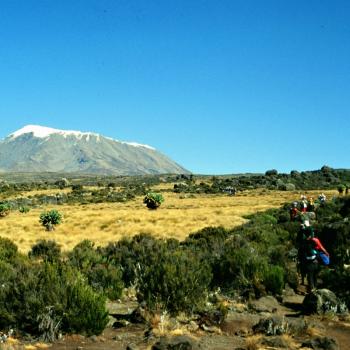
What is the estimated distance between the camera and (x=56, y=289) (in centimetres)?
1001

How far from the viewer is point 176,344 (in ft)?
27.9

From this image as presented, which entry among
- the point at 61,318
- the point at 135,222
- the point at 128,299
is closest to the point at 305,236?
the point at 128,299

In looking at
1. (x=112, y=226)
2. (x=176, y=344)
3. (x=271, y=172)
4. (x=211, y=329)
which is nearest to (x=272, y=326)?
(x=211, y=329)

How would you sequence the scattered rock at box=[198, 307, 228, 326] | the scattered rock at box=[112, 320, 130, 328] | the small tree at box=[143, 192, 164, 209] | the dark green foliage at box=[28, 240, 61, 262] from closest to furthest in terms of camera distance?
the scattered rock at box=[112, 320, 130, 328], the scattered rock at box=[198, 307, 228, 326], the dark green foliage at box=[28, 240, 61, 262], the small tree at box=[143, 192, 164, 209]

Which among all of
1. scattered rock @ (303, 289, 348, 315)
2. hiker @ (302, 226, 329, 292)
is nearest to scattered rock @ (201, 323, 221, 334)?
scattered rock @ (303, 289, 348, 315)

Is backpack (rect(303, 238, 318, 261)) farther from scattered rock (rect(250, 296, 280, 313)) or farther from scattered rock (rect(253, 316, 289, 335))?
scattered rock (rect(253, 316, 289, 335))

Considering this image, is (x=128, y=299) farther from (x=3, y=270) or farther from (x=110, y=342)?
(x=110, y=342)

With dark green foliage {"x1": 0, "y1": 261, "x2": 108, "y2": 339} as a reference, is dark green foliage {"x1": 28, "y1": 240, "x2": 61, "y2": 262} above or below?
below

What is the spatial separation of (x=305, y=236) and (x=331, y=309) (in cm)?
396

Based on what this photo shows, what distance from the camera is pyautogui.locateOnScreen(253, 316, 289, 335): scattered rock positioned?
32.7 feet

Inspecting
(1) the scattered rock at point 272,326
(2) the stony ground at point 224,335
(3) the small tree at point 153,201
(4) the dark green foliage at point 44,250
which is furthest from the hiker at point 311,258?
(3) the small tree at point 153,201

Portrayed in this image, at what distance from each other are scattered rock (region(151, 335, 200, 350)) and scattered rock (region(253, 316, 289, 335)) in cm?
191

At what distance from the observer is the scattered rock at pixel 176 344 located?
27.8 ft

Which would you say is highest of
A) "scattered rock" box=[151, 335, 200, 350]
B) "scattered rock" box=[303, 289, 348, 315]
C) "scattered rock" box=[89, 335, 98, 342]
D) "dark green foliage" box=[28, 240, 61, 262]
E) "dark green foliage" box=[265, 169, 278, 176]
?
"dark green foliage" box=[265, 169, 278, 176]
